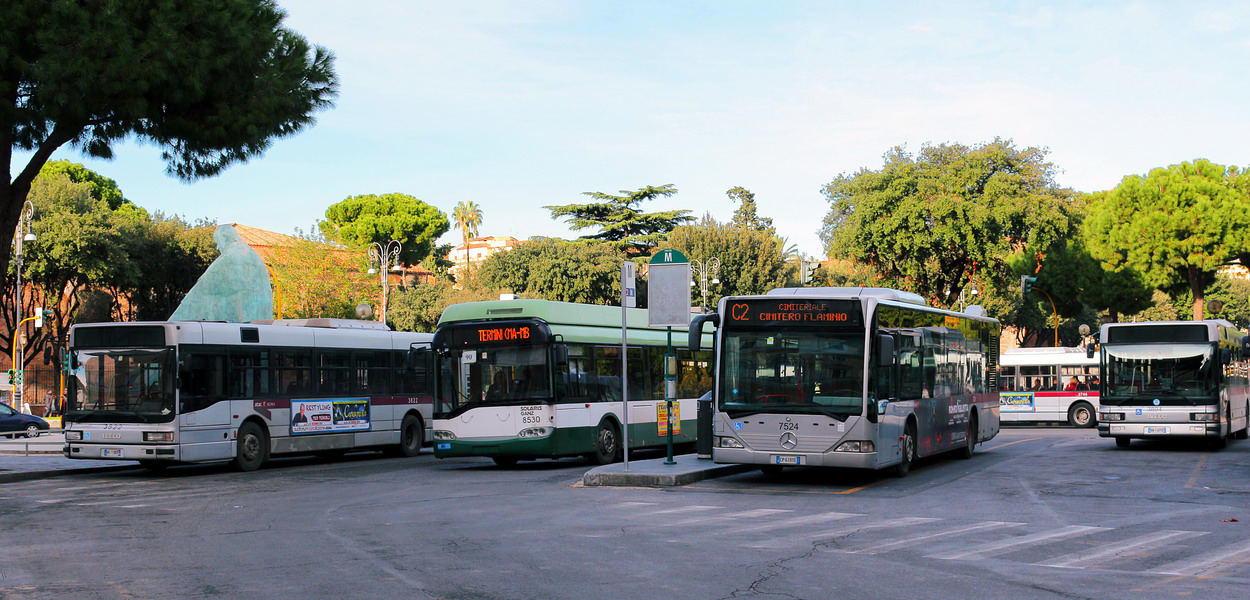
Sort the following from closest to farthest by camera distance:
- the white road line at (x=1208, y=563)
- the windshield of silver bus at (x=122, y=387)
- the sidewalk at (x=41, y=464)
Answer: the white road line at (x=1208, y=563) < the windshield of silver bus at (x=122, y=387) < the sidewalk at (x=41, y=464)

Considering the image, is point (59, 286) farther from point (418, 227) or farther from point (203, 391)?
point (418, 227)

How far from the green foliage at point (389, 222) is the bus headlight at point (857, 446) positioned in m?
82.9

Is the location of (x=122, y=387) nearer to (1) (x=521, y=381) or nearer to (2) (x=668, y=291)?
(1) (x=521, y=381)

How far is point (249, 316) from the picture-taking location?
28.1 meters

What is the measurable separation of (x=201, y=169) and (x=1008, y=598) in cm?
1700

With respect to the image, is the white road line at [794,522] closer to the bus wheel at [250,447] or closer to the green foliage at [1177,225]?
the bus wheel at [250,447]

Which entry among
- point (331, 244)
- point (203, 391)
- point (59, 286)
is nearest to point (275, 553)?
point (203, 391)

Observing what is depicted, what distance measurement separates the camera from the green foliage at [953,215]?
178 feet

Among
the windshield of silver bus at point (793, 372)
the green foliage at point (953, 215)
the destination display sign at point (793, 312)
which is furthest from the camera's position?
the green foliage at point (953, 215)

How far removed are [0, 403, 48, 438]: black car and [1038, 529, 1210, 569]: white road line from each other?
3257cm

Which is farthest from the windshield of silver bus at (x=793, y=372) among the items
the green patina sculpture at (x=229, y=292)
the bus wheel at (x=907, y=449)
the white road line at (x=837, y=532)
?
the green patina sculpture at (x=229, y=292)

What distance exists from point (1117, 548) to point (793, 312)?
21.6ft

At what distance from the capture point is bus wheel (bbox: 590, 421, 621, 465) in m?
20.8

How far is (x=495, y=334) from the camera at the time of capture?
19719 mm
